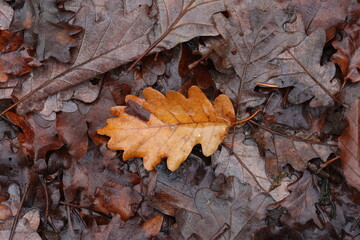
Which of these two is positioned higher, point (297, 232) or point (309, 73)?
point (309, 73)

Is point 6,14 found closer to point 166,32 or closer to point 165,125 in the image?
point 166,32

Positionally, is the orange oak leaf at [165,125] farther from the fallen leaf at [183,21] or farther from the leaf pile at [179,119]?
the fallen leaf at [183,21]

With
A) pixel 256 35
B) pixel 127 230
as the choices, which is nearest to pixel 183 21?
pixel 256 35

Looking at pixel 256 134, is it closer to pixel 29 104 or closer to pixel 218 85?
pixel 218 85

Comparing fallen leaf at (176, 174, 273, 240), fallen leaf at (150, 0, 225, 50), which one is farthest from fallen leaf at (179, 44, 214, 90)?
fallen leaf at (176, 174, 273, 240)

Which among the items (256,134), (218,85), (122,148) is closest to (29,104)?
(122,148)

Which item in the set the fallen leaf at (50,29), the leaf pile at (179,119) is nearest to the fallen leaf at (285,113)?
the leaf pile at (179,119)

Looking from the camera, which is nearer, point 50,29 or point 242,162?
point 50,29

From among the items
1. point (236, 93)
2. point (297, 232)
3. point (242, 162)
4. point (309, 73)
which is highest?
point (309, 73)
